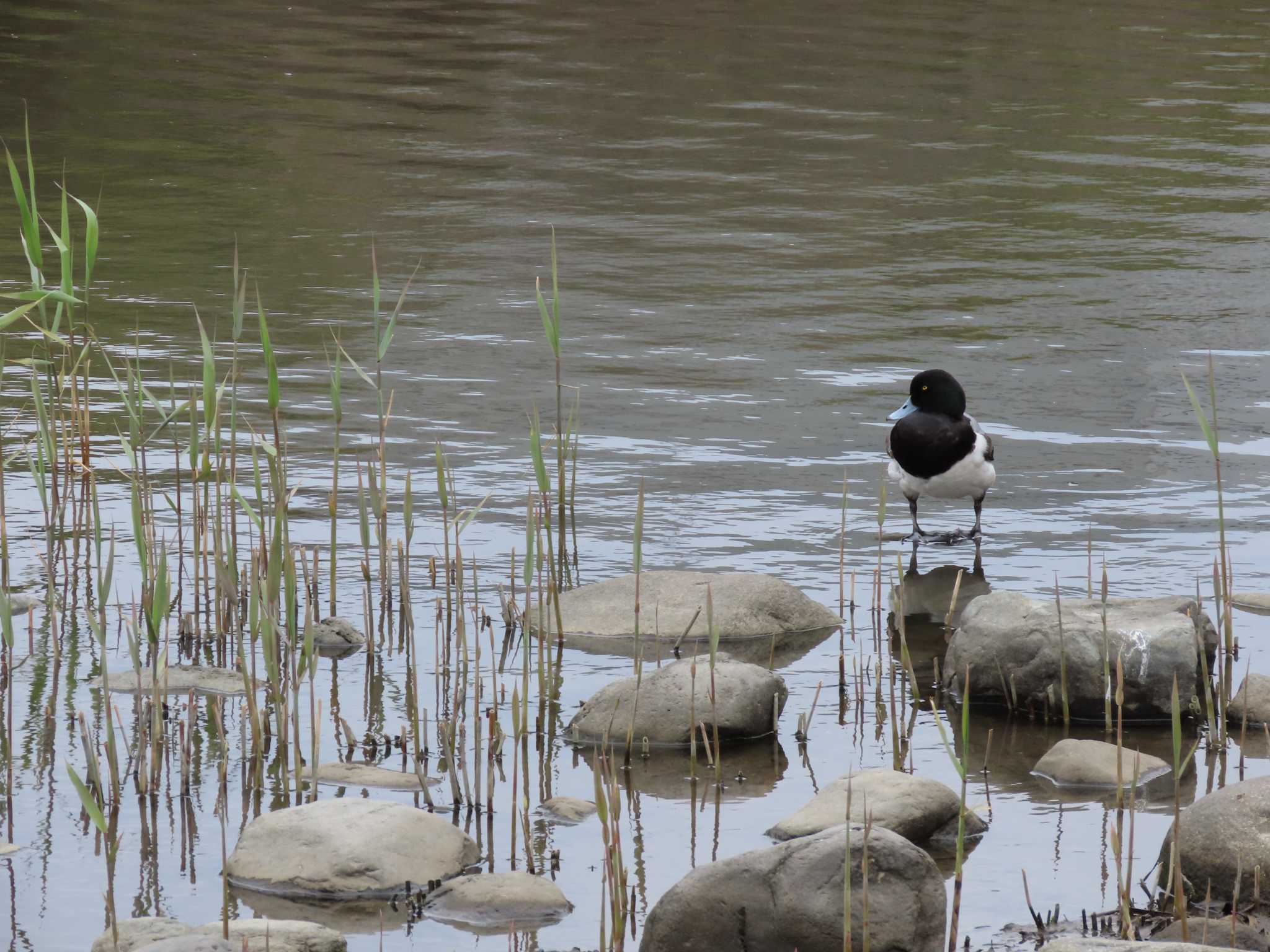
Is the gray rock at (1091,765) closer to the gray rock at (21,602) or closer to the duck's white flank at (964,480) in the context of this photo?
the duck's white flank at (964,480)

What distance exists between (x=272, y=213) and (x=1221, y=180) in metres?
9.27

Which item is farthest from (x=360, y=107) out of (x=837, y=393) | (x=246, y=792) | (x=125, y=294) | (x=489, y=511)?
(x=246, y=792)

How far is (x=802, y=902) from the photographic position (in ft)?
14.3

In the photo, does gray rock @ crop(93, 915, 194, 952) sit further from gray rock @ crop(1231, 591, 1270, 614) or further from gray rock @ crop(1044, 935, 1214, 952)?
gray rock @ crop(1231, 591, 1270, 614)

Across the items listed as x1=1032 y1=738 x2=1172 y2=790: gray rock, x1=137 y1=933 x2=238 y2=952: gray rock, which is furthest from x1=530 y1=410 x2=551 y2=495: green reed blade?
x1=137 y1=933 x2=238 y2=952: gray rock

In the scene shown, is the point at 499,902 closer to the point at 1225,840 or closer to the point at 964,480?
the point at 1225,840

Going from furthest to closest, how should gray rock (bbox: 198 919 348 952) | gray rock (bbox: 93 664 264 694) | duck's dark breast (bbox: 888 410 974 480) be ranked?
duck's dark breast (bbox: 888 410 974 480)
gray rock (bbox: 93 664 264 694)
gray rock (bbox: 198 919 348 952)

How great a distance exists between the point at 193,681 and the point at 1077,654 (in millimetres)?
2976

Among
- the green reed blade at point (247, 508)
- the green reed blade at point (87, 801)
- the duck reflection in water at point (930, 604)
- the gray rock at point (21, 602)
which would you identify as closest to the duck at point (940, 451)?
the duck reflection in water at point (930, 604)

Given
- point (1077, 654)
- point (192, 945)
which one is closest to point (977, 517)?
point (1077, 654)

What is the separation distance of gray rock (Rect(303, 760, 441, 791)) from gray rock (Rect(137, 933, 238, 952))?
131cm

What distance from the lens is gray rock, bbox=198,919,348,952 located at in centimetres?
435

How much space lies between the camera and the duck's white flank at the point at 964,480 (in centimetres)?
847

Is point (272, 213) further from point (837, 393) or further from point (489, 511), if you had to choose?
point (489, 511)
